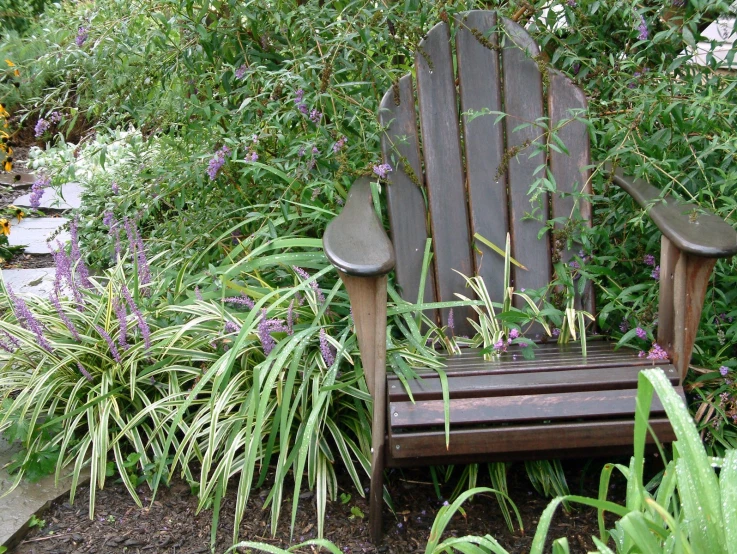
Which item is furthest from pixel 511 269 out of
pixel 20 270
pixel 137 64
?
pixel 20 270

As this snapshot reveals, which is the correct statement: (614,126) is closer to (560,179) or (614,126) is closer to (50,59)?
(560,179)

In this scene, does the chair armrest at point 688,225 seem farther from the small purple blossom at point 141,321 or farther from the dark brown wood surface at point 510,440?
the small purple blossom at point 141,321

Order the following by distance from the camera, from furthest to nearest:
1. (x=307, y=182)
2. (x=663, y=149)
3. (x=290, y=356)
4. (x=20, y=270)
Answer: (x=20, y=270) → (x=307, y=182) → (x=663, y=149) → (x=290, y=356)

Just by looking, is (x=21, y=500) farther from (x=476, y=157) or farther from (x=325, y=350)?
(x=476, y=157)

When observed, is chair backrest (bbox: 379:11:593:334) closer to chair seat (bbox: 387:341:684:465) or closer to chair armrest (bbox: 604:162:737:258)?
chair armrest (bbox: 604:162:737:258)

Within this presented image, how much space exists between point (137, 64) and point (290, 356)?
1295mm

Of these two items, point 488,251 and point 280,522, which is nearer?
point 280,522

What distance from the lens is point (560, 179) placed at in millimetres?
2229

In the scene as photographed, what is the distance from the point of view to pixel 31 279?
10.9ft

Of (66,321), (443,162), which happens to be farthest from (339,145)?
(66,321)

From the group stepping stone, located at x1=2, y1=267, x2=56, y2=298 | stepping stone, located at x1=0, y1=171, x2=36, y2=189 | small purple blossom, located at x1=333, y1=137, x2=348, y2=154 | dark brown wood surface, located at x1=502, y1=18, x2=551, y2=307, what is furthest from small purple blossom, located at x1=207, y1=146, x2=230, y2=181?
stepping stone, located at x1=0, y1=171, x2=36, y2=189

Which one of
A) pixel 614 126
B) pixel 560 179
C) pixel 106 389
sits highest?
pixel 614 126

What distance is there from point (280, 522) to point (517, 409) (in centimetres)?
69

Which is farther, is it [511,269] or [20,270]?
[20,270]
